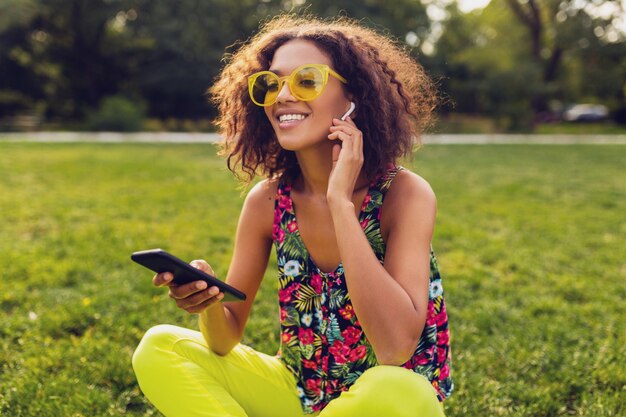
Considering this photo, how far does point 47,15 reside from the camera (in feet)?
87.9

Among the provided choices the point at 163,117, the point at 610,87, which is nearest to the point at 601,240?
the point at 163,117

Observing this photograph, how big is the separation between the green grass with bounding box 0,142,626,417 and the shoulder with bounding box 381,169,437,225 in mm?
464

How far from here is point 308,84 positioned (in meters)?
1.96

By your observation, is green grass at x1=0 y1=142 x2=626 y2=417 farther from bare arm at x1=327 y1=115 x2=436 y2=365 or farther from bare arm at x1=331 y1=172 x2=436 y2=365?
bare arm at x1=331 y1=172 x2=436 y2=365

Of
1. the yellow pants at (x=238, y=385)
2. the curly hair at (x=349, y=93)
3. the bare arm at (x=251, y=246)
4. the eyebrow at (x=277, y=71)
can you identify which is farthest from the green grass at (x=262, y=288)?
the yellow pants at (x=238, y=385)

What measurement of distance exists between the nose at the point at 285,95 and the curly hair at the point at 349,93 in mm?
189

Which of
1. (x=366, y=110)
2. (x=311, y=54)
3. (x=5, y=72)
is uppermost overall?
(x=311, y=54)

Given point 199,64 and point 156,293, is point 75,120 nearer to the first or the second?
point 199,64

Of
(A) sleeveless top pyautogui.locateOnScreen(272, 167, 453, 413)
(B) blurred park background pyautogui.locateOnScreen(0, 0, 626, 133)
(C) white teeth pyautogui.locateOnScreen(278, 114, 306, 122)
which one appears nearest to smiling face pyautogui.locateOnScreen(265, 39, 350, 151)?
(C) white teeth pyautogui.locateOnScreen(278, 114, 306, 122)

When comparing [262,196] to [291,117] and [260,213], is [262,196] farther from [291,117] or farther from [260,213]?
[291,117]

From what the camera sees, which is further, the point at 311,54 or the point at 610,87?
the point at 610,87

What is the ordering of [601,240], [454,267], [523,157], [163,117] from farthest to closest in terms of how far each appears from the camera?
1. [163,117]
2. [523,157]
3. [601,240]
4. [454,267]

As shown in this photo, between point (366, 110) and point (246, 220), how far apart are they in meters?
0.60

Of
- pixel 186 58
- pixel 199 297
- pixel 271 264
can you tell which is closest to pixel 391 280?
pixel 199 297
